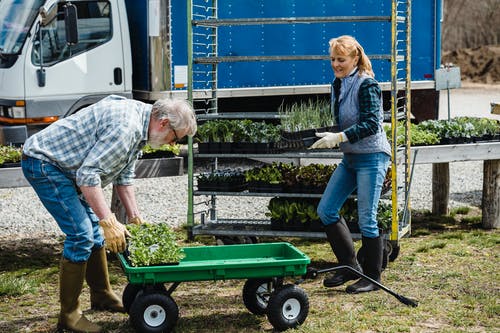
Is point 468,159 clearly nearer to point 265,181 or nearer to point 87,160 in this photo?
point 265,181

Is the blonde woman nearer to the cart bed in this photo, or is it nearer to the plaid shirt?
the cart bed

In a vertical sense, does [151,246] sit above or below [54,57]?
below

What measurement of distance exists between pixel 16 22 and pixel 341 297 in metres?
6.32

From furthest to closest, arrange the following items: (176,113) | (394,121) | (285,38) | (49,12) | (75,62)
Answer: (285,38) < (75,62) < (49,12) < (394,121) < (176,113)

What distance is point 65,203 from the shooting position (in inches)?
199

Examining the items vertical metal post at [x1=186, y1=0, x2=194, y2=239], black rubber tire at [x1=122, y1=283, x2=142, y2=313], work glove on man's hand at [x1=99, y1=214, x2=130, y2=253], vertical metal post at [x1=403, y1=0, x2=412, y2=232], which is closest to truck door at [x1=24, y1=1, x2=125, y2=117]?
vertical metal post at [x1=186, y1=0, x2=194, y2=239]

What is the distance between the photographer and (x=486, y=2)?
33188mm

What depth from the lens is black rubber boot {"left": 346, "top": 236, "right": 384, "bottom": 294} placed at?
6215mm

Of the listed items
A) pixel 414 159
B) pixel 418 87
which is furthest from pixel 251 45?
pixel 414 159

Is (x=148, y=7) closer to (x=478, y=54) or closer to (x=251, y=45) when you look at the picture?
(x=251, y=45)

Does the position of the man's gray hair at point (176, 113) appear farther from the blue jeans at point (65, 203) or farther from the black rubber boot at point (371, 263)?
the black rubber boot at point (371, 263)

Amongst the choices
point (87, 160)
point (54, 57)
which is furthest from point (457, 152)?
point (54, 57)

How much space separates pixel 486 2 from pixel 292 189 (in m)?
28.2

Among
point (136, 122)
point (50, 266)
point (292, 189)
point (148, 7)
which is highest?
point (148, 7)
